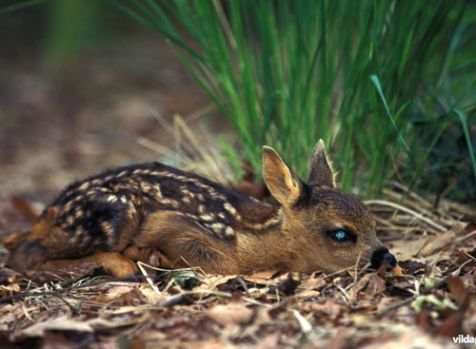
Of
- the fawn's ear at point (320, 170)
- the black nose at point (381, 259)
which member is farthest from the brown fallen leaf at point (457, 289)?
the fawn's ear at point (320, 170)

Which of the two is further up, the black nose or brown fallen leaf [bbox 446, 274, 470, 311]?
brown fallen leaf [bbox 446, 274, 470, 311]

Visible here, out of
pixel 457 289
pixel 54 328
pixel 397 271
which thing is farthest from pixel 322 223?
pixel 54 328

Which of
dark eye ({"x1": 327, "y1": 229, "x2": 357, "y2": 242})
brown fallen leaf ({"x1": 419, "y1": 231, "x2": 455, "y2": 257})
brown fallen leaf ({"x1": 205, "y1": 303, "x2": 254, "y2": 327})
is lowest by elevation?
brown fallen leaf ({"x1": 419, "y1": 231, "x2": 455, "y2": 257})

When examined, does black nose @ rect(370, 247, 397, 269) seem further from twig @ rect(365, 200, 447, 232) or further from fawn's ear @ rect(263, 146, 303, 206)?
twig @ rect(365, 200, 447, 232)

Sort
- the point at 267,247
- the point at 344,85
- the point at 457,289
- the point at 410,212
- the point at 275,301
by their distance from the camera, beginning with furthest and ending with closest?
the point at 344,85 → the point at 410,212 → the point at 267,247 → the point at 275,301 → the point at 457,289

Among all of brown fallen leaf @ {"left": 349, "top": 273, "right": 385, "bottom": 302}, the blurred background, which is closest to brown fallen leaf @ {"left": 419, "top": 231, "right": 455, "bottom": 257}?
the blurred background

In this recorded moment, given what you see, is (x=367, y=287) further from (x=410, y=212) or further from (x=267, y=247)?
(x=410, y=212)

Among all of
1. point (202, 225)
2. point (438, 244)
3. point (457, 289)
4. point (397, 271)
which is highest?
point (202, 225)

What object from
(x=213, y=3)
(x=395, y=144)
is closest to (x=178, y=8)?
(x=213, y=3)
